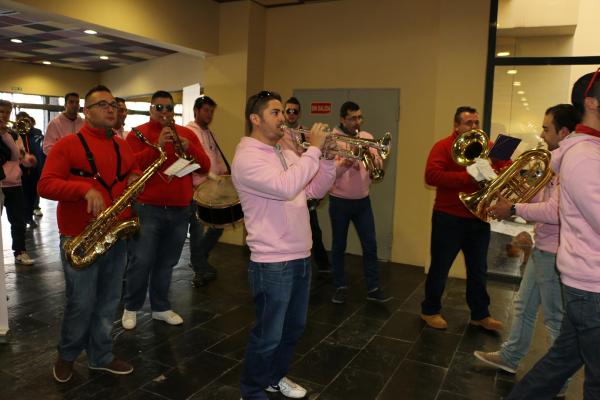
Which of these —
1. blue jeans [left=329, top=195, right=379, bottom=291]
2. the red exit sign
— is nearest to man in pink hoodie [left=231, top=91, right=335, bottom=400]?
blue jeans [left=329, top=195, right=379, bottom=291]

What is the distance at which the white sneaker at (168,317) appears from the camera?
408 cm

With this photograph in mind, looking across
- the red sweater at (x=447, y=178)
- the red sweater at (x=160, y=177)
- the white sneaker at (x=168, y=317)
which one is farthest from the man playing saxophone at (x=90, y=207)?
the red sweater at (x=447, y=178)

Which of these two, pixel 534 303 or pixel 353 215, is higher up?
pixel 353 215

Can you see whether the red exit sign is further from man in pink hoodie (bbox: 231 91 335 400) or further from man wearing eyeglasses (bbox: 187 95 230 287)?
man in pink hoodie (bbox: 231 91 335 400)

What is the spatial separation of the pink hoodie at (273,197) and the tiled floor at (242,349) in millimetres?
1120

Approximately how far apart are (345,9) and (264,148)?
4892 mm

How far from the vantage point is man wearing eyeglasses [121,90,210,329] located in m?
3.81

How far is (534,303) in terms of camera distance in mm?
3164

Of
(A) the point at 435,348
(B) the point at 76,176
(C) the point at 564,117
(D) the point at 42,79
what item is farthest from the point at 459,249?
(D) the point at 42,79

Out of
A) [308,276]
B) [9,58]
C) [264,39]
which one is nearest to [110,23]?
[264,39]

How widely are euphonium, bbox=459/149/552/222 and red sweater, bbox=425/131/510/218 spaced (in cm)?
51

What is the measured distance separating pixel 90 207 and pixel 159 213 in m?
1.11

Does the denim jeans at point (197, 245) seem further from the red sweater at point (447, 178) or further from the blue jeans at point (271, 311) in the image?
the blue jeans at point (271, 311)

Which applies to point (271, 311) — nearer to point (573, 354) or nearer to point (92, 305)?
point (92, 305)
